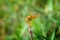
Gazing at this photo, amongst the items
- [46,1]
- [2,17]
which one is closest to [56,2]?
[46,1]

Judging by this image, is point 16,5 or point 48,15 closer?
point 48,15

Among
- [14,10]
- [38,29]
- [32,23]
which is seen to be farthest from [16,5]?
[38,29]

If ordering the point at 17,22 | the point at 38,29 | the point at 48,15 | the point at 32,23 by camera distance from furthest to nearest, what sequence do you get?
the point at 17,22 < the point at 48,15 < the point at 32,23 < the point at 38,29

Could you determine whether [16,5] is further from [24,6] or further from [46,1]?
[46,1]

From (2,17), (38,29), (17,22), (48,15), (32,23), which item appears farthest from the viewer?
(2,17)

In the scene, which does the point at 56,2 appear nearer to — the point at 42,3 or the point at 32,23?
the point at 42,3

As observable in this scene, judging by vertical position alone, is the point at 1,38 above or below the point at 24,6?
below

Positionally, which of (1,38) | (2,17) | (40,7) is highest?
(40,7)
